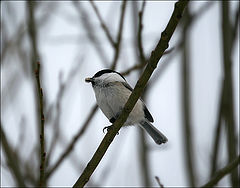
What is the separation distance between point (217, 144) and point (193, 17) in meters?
1.06

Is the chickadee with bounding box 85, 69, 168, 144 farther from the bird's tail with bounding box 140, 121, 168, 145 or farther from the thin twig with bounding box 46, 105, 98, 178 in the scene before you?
the thin twig with bounding box 46, 105, 98, 178

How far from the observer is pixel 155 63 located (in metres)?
1.63

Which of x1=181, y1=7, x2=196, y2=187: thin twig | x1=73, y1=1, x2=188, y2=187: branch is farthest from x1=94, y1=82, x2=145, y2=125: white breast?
x1=73, y1=1, x2=188, y2=187: branch

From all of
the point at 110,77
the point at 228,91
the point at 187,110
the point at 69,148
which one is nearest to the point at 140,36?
the point at 110,77

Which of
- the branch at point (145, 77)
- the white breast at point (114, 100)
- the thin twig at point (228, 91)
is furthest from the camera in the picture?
the white breast at point (114, 100)

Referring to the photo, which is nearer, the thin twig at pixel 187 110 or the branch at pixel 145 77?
the branch at pixel 145 77

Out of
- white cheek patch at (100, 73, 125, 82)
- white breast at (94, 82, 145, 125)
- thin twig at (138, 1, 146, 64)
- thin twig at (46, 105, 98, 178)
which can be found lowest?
thin twig at (46, 105, 98, 178)

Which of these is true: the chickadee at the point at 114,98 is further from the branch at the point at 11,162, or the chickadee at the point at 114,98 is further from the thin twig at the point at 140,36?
the branch at the point at 11,162

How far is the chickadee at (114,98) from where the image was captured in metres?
2.57

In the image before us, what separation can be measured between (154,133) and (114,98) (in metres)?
0.50

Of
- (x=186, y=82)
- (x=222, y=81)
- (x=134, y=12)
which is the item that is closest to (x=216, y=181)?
(x=222, y=81)

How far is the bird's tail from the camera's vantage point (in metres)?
2.81

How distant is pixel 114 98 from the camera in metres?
2.57

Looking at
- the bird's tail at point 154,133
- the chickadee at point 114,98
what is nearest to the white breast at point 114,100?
the chickadee at point 114,98
